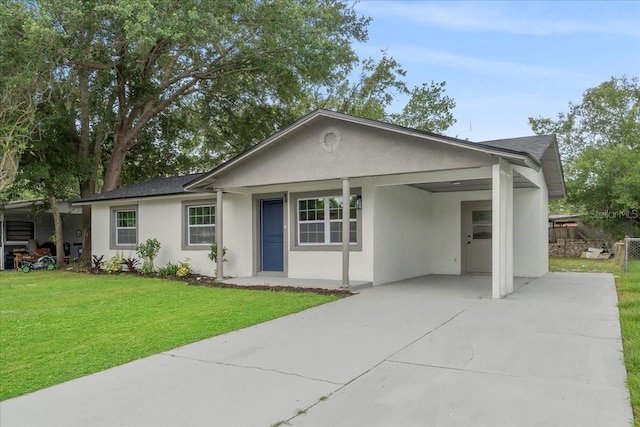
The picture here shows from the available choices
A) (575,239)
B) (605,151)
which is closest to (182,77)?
(605,151)

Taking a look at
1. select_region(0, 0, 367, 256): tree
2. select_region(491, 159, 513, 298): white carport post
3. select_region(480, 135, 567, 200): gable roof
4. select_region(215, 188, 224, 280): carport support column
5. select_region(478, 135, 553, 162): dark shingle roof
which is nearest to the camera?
select_region(491, 159, 513, 298): white carport post

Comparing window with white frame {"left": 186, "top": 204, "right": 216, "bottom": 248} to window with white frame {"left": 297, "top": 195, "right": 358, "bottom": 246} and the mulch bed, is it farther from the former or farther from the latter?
window with white frame {"left": 297, "top": 195, "right": 358, "bottom": 246}

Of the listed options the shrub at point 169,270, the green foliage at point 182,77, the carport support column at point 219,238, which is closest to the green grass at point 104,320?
the carport support column at point 219,238

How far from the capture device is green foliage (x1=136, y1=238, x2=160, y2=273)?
13.4m

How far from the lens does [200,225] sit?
1309cm

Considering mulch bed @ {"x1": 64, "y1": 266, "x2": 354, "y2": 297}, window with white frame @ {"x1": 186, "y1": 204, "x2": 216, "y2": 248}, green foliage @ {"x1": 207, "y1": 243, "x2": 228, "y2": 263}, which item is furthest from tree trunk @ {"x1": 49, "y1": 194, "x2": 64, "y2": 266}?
green foliage @ {"x1": 207, "y1": 243, "x2": 228, "y2": 263}

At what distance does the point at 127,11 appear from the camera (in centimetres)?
→ 1167

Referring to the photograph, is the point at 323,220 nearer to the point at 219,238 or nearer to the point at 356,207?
the point at 356,207

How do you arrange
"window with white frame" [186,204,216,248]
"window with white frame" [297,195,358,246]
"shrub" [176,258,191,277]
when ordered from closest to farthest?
"window with white frame" [297,195,358,246], "shrub" [176,258,191,277], "window with white frame" [186,204,216,248]

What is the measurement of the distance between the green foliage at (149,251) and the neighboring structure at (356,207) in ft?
0.96

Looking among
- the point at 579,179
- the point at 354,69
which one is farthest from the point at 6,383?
the point at 579,179

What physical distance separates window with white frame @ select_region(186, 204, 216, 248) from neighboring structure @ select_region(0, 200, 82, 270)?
7.25 m

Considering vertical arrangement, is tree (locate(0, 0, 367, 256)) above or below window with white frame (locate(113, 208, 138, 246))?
above

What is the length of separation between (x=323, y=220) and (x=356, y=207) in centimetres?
98
